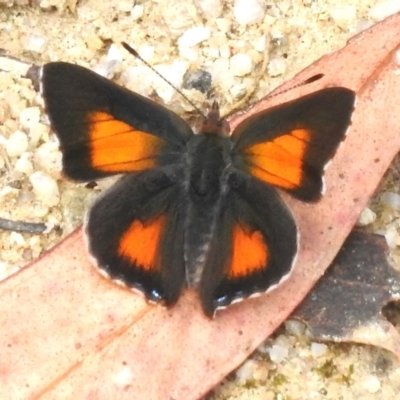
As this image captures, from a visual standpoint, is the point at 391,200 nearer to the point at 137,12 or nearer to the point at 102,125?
the point at 102,125

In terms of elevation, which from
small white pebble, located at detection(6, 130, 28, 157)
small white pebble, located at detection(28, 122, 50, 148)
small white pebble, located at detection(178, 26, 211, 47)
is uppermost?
small white pebble, located at detection(178, 26, 211, 47)

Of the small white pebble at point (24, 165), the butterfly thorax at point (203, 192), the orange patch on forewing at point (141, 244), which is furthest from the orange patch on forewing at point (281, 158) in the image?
the small white pebble at point (24, 165)

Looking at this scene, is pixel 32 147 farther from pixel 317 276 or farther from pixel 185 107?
pixel 317 276

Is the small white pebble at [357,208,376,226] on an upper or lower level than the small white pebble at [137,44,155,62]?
lower

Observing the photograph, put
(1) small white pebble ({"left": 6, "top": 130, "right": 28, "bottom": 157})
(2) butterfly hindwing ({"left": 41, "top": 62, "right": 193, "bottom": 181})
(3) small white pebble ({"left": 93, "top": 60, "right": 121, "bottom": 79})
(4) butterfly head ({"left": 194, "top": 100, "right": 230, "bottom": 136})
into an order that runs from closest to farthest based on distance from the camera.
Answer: (2) butterfly hindwing ({"left": 41, "top": 62, "right": 193, "bottom": 181})
(4) butterfly head ({"left": 194, "top": 100, "right": 230, "bottom": 136})
(1) small white pebble ({"left": 6, "top": 130, "right": 28, "bottom": 157})
(3) small white pebble ({"left": 93, "top": 60, "right": 121, "bottom": 79})

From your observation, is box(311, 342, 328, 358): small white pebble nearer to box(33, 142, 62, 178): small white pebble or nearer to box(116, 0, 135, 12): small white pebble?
box(33, 142, 62, 178): small white pebble

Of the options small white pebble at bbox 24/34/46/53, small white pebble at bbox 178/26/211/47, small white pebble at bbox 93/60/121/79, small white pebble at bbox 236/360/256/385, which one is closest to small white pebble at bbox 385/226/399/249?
small white pebble at bbox 236/360/256/385
